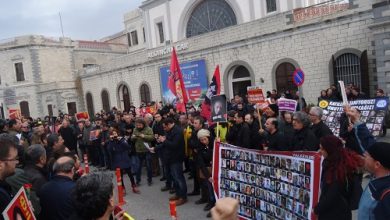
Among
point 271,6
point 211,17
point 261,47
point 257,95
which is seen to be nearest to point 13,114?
point 257,95

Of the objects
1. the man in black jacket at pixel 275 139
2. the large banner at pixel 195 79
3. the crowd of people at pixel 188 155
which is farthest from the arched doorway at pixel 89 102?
the man in black jacket at pixel 275 139

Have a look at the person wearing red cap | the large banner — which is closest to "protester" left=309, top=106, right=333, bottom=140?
the person wearing red cap

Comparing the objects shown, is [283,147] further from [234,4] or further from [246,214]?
[234,4]

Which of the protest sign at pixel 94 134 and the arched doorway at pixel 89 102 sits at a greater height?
the arched doorway at pixel 89 102

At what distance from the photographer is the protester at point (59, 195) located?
3350mm

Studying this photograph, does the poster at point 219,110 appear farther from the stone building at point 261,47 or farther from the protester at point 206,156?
the stone building at point 261,47

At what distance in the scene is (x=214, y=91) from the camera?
9.77 meters

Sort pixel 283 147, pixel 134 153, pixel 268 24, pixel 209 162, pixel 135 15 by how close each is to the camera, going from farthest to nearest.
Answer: pixel 135 15
pixel 268 24
pixel 134 153
pixel 209 162
pixel 283 147

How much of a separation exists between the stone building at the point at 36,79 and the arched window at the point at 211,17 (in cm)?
1281

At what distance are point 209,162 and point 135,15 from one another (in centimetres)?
4398

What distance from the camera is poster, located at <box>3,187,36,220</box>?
287cm

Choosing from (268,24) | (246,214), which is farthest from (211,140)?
(268,24)

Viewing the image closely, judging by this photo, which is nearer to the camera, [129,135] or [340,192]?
[340,192]

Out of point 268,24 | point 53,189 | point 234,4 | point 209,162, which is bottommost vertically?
point 209,162
